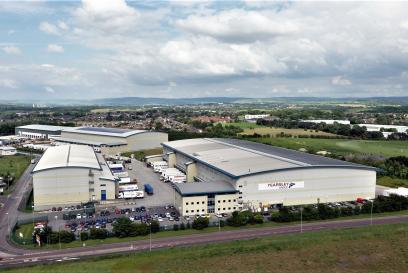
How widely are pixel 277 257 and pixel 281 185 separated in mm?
15842

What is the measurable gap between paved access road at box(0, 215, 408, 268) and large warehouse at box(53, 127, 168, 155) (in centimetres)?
5863

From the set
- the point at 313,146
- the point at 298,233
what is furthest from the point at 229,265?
the point at 313,146

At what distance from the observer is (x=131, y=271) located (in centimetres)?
2844

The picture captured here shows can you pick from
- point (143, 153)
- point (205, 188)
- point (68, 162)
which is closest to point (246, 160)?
point (205, 188)

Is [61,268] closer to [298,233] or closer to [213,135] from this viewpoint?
[298,233]

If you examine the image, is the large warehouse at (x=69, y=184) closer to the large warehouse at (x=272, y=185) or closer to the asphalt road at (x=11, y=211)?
the asphalt road at (x=11, y=211)

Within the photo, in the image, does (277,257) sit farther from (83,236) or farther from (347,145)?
(347,145)

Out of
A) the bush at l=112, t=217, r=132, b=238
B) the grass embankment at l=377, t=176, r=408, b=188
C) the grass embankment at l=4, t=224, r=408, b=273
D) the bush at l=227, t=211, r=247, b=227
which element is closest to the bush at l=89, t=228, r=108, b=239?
the bush at l=112, t=217, r=132, b=238

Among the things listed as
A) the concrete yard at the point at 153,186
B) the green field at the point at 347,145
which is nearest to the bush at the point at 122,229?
the concrete yard at the point at 153,186

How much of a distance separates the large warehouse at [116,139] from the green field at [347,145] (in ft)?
84.1

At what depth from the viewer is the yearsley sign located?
45.8 metres

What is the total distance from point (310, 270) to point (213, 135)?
8014 cm

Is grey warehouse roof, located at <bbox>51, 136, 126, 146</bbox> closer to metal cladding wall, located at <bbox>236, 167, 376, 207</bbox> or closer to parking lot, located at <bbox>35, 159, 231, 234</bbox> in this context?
parking lot, located at <bbox>35, 159, 231, 234</bbox>

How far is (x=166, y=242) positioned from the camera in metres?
34.9
